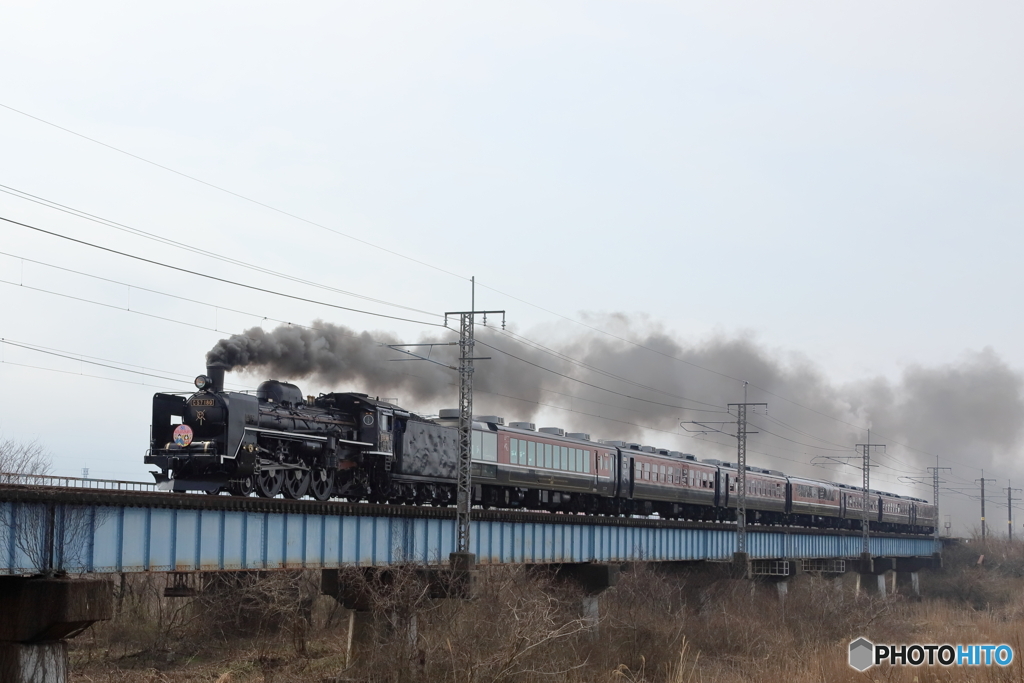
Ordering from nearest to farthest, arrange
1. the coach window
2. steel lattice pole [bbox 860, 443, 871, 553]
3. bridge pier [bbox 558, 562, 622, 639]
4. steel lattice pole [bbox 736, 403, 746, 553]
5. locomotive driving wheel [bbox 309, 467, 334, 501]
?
1. locomotive driving wheel [bbox 309, 467, 334, 501]
2. the coach window
3. bridge pier [bbox 558, 562, 622, 639]
4. steel lattice pole [bbox 736, 403, 746, 553]
5. steel lattice pole [bbox 860, 443, 871, 553]

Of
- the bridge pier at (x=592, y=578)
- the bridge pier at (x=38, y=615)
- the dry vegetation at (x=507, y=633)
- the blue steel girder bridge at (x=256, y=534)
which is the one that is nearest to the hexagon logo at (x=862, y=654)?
the dry vegetation at (x=507, y=633)

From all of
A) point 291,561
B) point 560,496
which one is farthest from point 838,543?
point 291,561

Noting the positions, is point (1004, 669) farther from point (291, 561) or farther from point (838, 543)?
point (838, 543)

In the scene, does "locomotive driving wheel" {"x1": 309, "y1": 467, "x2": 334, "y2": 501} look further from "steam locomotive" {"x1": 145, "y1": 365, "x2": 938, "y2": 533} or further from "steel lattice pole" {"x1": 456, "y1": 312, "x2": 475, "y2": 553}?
"steel lattice pole" {"x1": 456, "y1": 312, "x2": 475, "y2": 553}

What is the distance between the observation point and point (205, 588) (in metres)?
41.4

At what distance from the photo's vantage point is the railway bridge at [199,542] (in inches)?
760

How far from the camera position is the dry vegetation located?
26.7 meters

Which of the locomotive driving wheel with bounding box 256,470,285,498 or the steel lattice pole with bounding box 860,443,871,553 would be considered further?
the steel lattice pole with bounding box 860,443,871,553

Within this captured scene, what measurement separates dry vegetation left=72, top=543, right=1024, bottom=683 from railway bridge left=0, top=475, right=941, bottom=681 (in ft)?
4.40

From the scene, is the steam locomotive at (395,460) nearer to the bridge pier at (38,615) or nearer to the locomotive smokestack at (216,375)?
the locomotive smokestack at (216,375)

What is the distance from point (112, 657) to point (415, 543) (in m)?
14.0

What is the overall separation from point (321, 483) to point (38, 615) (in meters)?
10.4

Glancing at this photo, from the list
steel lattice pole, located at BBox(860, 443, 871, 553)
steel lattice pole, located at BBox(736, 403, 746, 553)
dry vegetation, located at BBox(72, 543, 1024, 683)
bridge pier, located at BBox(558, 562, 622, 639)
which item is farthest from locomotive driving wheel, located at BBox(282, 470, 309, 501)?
steel lattice pole, located at BBox(860, 443, 871, 553)

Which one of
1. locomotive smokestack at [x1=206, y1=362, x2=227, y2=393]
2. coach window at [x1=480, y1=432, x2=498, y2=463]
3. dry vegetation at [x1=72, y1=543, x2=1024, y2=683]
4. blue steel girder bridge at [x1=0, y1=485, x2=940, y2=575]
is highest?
locomotive smokestack at [x1=206, y1=362, x2=227, y2=393]
